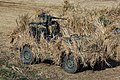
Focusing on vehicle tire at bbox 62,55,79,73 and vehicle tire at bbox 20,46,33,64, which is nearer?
vehicle tire at bbox 62,55,79,73

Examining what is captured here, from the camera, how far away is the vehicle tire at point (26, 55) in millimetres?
13896

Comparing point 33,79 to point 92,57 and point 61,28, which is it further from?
point 61,28

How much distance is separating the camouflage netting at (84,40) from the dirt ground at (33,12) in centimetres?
40

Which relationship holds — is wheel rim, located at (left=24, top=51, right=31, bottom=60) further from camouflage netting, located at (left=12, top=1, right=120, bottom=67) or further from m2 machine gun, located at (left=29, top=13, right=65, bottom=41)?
m2 machine gun, located at (left=29, top=13, right=65, bottom=41)

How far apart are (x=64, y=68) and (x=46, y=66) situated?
95cm

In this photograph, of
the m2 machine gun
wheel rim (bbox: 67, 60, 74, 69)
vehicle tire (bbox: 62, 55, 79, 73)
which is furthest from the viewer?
the m2 machine gun

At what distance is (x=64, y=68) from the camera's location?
13023 millimetres

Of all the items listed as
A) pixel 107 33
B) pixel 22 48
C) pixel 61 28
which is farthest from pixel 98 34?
pixel 22 48

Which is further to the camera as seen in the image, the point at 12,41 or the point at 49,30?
the point at 12,41

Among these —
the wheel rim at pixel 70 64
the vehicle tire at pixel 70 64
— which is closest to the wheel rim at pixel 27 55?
the vehicle tire at pixel 70 64

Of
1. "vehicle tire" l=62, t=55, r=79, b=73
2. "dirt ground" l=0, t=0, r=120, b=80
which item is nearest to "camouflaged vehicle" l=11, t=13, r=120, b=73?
"vehicle tire" l=62, t=55, r=79, b=73

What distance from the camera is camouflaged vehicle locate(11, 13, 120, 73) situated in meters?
12.5

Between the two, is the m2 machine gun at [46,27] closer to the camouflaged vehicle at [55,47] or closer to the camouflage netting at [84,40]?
the camouflaged vehicle at [55,47]

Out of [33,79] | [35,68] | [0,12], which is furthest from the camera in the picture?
[0,12]
